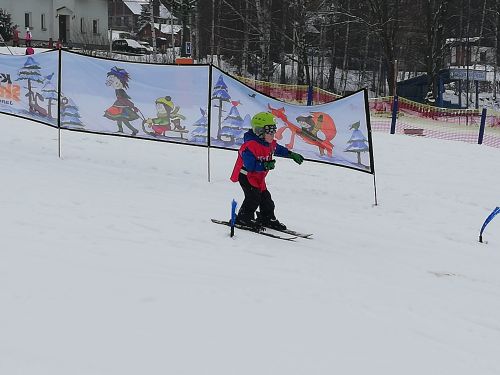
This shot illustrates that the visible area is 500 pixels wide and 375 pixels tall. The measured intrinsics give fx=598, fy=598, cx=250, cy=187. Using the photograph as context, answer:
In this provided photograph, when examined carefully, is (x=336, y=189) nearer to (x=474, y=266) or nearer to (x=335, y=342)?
(x=474, y=266)

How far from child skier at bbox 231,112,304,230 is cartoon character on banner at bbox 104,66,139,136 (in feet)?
12.2

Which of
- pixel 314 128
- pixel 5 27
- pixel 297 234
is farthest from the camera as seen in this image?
pixel 5 27

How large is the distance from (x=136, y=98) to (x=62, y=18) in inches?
2173

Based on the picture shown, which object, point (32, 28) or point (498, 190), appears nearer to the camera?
point (498, 190)

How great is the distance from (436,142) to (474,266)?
393 inches

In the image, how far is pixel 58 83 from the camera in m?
10.5

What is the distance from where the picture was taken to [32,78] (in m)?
10.9

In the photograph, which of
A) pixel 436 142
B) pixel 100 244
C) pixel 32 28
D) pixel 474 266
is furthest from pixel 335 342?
pixel 32 28

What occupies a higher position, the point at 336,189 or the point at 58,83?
the point at 58,83

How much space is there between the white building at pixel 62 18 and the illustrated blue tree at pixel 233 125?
2022 inches

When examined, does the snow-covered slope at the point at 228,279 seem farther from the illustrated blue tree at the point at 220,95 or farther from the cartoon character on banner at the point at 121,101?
the illustrated blue tree at the point at 220,95

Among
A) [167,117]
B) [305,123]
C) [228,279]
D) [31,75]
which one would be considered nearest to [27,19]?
[31,75]

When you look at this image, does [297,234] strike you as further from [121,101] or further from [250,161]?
[121,101]

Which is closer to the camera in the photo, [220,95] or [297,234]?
[297,234]
